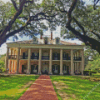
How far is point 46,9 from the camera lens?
17.1 meters

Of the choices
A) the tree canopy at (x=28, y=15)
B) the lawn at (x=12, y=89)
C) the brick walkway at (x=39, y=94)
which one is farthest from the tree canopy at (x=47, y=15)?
the brick walkway at (x=39, y=94)

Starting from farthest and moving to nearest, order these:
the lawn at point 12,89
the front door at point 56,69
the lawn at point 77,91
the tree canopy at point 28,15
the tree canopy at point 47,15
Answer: the front door at point 56,69 < the tree canopy at point 28,15 < the tree canopy at point 47,15 < the lawn at point 77,91 < the lawn at point 12,89

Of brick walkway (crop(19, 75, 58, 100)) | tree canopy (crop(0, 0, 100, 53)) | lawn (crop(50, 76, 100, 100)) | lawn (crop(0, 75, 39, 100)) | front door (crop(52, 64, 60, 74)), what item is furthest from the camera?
front door (crop(52, 64, 60, 74))

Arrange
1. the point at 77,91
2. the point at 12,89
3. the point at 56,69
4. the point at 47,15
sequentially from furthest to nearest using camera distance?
the point at 56,69
the point at 47,15
the point at 12,89
the point at 77,91

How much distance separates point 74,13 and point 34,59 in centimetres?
1509

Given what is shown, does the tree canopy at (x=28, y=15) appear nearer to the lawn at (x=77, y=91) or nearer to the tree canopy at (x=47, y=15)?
the tree canopy at (x=47, y=15)

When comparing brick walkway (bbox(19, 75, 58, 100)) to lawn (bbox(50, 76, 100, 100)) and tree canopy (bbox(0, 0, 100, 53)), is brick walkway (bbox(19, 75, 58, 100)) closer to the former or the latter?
lawn (bbox(50, 76, 100, 100))

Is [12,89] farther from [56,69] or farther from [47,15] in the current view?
[56,69]

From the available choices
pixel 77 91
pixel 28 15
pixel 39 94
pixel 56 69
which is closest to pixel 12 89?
pixel 39 94

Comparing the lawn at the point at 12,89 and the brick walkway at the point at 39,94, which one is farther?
the lawn at the point at 12,89

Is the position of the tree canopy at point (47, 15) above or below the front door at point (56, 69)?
above

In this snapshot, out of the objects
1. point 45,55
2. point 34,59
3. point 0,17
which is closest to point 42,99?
point 0,17

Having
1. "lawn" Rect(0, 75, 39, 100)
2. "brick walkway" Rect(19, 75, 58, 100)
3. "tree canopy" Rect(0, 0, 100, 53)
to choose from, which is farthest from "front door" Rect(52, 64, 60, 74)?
"brick walkway" Rect(19, 75, 58, 100)

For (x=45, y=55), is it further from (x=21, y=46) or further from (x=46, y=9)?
(x=46, y=9)
